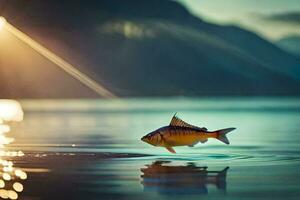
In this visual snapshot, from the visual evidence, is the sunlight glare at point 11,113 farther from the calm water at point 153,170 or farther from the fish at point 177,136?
the fish at point 177,136

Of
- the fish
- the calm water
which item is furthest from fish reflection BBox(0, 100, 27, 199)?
the fish

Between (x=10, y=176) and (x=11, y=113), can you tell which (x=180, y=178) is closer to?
(x=10, y=176)

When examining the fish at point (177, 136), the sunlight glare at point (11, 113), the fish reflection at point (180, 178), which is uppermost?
the sunlight glare at point (11, 113)

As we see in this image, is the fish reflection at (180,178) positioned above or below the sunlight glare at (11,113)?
below

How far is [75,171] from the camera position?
14789 mm

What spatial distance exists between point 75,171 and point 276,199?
4221 millimetres

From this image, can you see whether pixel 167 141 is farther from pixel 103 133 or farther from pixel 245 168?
pixel 103 133

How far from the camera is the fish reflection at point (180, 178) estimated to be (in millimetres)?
12383

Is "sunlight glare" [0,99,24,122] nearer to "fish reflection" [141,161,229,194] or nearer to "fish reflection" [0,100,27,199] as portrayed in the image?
"fish reflection" [0,100,27,199]

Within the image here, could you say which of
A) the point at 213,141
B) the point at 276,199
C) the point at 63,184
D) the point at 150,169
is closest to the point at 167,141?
the point at 150,169

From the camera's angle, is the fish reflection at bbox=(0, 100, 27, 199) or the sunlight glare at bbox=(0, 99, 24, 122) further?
the sunlight glare at bbox=(0, 99, 24, 122)

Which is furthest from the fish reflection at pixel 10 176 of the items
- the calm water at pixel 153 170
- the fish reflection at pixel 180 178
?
the fish reflection at pixel 180 178

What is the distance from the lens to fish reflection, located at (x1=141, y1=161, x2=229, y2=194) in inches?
488

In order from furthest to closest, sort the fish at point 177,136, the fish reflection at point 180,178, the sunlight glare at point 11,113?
the sunlight glare at point 11,113, the fish at point 177,136, the fish reflection at point 180,178
